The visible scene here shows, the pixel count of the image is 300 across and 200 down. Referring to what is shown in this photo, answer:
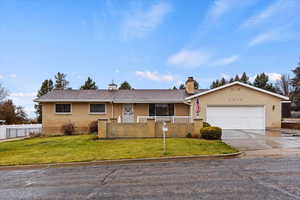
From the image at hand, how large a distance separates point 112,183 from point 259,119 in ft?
52.0

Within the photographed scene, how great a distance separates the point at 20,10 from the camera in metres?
14.6

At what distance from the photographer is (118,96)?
21.0 m

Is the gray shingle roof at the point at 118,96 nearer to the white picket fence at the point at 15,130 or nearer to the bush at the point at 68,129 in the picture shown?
the bush at the point at 68,129

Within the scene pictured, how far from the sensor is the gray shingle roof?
19422 millimetres

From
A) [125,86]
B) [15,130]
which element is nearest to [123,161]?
[15,130]

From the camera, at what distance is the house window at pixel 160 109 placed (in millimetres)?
20141

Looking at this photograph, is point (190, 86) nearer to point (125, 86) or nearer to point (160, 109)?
point (160, 109)

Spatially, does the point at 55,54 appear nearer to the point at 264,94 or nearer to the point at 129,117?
the point at 129,117

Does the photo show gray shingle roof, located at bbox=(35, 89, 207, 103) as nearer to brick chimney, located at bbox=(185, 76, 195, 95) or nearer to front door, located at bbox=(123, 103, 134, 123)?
brick chimney, located at bbox=(185, 76, 195, 95)

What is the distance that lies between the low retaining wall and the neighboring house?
5.77ft

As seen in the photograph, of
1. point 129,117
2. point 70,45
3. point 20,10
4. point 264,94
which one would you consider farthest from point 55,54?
point 264,94

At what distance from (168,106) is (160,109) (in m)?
0.83

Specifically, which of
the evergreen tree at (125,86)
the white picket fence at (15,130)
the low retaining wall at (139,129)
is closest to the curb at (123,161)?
the low retaining wall at (139,129)

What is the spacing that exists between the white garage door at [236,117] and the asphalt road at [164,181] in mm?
9989
